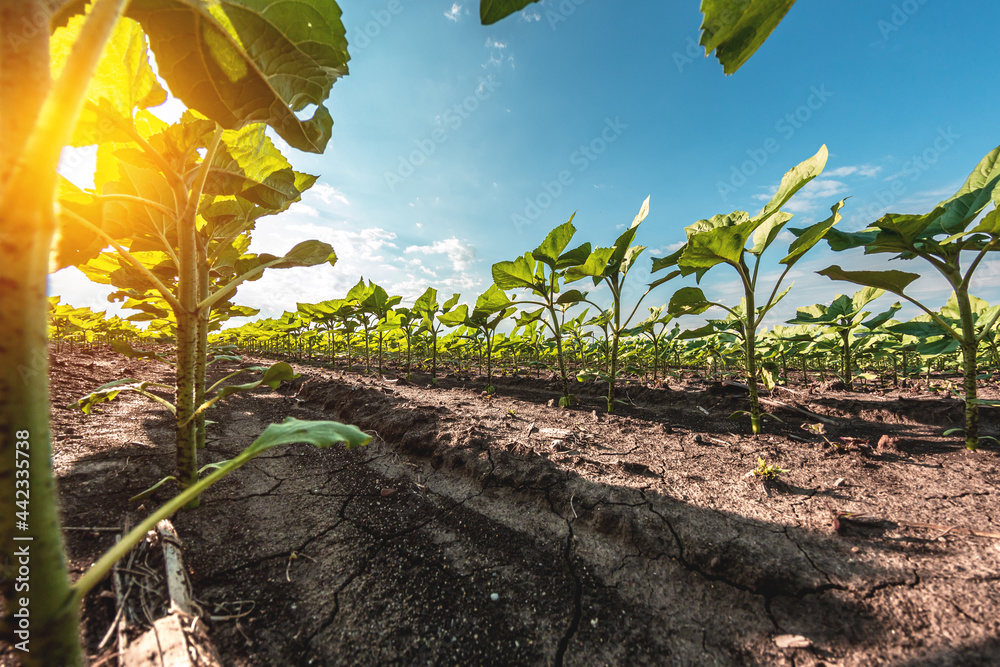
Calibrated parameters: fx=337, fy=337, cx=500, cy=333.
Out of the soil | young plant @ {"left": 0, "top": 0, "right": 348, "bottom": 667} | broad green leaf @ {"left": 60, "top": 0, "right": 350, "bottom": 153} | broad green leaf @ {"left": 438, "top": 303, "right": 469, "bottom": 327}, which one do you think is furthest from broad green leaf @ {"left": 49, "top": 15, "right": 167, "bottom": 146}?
broad green leaf @ {"left": 438, "top": 303, "right": 469, "bottom": 327}

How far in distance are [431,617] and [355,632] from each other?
0.27 m

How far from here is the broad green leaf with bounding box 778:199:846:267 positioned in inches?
94.0

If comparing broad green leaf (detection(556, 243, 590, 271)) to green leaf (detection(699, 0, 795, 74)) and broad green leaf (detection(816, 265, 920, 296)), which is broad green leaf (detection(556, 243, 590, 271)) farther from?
green leaf (detection(699, 0, 795, 74))

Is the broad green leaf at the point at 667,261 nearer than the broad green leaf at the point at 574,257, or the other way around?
the broad green leaf at the point at 667,261

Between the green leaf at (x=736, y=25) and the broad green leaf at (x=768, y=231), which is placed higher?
the broad green leaf at (x=768, y=231)

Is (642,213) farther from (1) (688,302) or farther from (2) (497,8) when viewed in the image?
(2) (497,8)

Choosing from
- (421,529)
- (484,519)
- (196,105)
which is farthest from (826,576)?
(196,105)

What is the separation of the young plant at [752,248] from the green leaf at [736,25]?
6.69 feet

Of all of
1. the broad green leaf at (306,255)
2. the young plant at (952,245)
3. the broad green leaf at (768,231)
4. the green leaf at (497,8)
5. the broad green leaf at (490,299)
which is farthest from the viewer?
the broad green leaf at (490,299)

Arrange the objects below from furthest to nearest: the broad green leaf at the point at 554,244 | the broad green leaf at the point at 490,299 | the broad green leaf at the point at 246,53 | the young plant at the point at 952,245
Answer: the broad green leaf at the point at 490,299 < the broad green leaf at the point at 554,244 < the young plant at the point at 952,245 < the broad green leaf at the point at 246,53

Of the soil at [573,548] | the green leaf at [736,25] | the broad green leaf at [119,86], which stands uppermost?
the broad green leaf at [119,86]

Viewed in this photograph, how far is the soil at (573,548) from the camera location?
117 cm

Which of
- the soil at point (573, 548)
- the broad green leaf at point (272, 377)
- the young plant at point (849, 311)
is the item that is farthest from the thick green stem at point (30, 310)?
the young plant at point (849, 311)

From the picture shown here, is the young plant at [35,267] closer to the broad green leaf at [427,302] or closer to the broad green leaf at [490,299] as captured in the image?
the broad green leaf at [490,299]
